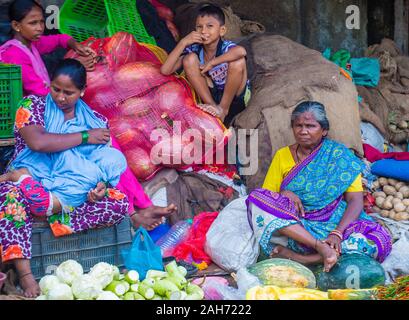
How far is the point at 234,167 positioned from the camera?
5.76 meters

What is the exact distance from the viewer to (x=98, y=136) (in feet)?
15.6

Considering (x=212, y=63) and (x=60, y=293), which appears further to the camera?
(x=212, y=63)

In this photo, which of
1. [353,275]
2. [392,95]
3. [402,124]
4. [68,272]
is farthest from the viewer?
[392,95]

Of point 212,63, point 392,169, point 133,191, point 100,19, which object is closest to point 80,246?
point 133,191

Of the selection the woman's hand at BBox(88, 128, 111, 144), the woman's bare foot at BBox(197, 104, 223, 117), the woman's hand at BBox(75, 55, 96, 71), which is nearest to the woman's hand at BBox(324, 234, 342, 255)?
the woman's bare foot at BBox(197, 104, 223, 117)

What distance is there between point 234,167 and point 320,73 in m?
0.94

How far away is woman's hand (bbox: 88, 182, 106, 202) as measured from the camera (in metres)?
4.58

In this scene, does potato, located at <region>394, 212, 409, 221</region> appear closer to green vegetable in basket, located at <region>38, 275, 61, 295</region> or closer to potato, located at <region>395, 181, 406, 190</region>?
potato, located at <region>395, 181, 406, 190</region>

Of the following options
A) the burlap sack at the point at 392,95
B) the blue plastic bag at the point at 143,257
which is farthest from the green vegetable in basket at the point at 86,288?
the burlap sack at the point at 392,95

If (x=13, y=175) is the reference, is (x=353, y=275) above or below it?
below

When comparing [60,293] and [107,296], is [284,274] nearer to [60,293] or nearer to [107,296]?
[107,296]

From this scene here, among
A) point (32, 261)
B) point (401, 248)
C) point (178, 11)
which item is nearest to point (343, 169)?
point (401, 248)

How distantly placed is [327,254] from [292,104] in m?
1.44

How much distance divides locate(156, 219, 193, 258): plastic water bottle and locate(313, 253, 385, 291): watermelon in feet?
3.29
